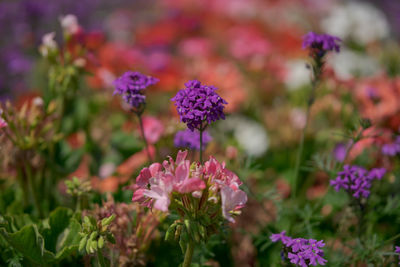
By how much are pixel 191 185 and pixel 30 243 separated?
0.46 meters

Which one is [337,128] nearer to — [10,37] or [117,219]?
[117,219]

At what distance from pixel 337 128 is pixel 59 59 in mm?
1251

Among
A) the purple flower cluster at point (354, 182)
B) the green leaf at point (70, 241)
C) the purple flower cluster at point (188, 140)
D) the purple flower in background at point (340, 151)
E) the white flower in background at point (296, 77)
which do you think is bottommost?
the green leaf at point (70, 241)

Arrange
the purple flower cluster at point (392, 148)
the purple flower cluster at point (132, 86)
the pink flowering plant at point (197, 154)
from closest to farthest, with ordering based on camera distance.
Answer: the pink flowering plant at point (197, 154), the purple flower cluster at point (132, 86), the purple flower cluster at point (392, 148)

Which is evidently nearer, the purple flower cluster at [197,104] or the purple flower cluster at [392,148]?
the purple flower cluster at [197,104]

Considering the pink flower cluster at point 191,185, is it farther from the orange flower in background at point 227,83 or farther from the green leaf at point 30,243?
Answer: the orange flower in background at point 227,83

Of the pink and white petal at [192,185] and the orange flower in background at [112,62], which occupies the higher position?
the orange flower in background at [112,62]

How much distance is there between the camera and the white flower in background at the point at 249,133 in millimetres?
1988

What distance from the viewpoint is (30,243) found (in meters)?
0.88

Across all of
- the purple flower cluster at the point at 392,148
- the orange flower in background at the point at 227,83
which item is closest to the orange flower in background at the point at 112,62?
the orange flower in background at the point at 227,83

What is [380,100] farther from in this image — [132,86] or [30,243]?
[30,243]

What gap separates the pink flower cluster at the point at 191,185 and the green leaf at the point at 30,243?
0.98ft

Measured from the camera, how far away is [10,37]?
2748 mm

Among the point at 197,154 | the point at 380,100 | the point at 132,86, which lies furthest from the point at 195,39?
the point at 132,86
